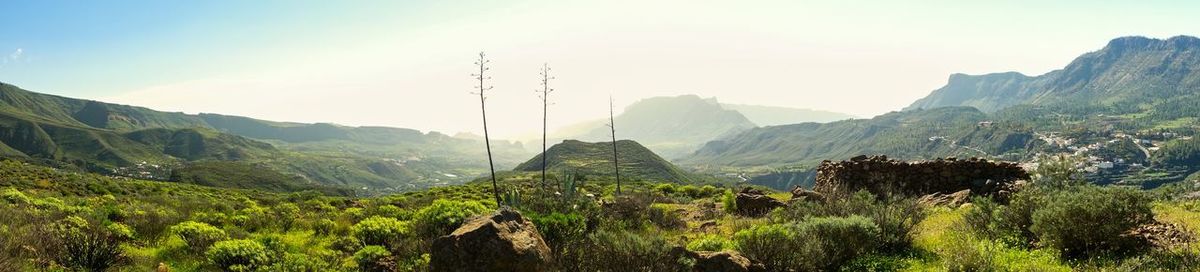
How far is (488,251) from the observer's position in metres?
7.87

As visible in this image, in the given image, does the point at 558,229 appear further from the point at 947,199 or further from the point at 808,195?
the point at 947,199

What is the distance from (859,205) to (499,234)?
1036 centimetres

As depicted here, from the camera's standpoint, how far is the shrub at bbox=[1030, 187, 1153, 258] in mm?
9438

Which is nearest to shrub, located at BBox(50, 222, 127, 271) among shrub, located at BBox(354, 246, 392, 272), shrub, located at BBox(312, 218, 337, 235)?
shrub, located at BBox(354, 246, 392, 272)

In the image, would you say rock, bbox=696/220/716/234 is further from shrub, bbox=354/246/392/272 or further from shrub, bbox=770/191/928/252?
shrub, bbox=354/246/392/272

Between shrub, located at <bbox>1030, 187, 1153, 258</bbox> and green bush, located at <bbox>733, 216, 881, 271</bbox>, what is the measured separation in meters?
2.95

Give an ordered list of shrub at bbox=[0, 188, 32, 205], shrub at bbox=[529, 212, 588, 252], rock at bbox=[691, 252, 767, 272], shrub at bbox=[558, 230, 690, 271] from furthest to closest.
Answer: shrub at bbox=[0, 188, 32, 205], shrub at bbox=[529, 212, 588, 252], rock at bbox=[691, 252, 767, 272], shrub at bbox=[558, 230, 690, 271]

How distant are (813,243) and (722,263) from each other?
2294 millimetres

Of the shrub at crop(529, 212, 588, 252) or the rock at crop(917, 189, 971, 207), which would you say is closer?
the shrub at crop(529, 212, 588, 252)

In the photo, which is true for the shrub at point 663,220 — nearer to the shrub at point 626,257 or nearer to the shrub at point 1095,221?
the shrub at point 626,257

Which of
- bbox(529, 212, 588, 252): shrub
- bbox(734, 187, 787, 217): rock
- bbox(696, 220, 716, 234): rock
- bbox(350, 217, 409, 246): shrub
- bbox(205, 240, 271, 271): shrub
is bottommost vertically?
bbox(696, 220, 716, 234): rock

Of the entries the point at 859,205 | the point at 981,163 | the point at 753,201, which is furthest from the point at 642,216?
the point at 981,163

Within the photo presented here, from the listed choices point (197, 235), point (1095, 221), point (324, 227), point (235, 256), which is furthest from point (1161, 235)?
point (324, 227)

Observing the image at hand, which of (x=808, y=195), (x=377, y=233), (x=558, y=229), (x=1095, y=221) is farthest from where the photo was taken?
(x=808, y=195)
